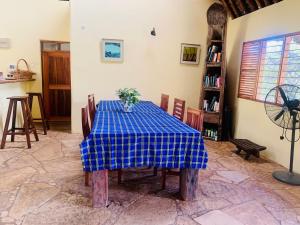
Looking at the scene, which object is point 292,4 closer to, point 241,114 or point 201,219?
point 241,114

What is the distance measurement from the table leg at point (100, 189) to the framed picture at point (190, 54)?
11.3 ft

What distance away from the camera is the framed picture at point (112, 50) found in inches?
186

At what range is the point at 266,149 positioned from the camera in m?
3.87

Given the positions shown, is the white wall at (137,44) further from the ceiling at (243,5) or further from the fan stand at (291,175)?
the fan stand at (291,175)

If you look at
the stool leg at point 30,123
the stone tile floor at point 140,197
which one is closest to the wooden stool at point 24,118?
the stool leg at point 30,123

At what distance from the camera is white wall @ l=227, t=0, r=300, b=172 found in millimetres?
3438

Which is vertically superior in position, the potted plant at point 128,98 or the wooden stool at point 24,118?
the potted plant at point 128,98

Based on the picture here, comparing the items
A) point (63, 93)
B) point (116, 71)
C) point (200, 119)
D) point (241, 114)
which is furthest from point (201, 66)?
point (63, 93)

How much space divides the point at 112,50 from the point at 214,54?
1.96 meters

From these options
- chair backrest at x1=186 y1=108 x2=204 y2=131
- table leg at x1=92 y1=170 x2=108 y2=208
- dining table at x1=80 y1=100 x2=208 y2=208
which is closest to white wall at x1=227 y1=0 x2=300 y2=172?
chair backrest at x1=186 y1=108 x2=204 y2=131

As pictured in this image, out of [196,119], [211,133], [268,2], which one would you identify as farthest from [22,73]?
[268,2]

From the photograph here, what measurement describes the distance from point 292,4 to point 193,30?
1.98 m

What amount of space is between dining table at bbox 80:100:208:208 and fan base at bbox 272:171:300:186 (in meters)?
1.33

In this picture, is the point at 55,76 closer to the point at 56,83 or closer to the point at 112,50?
the point at 56,83
